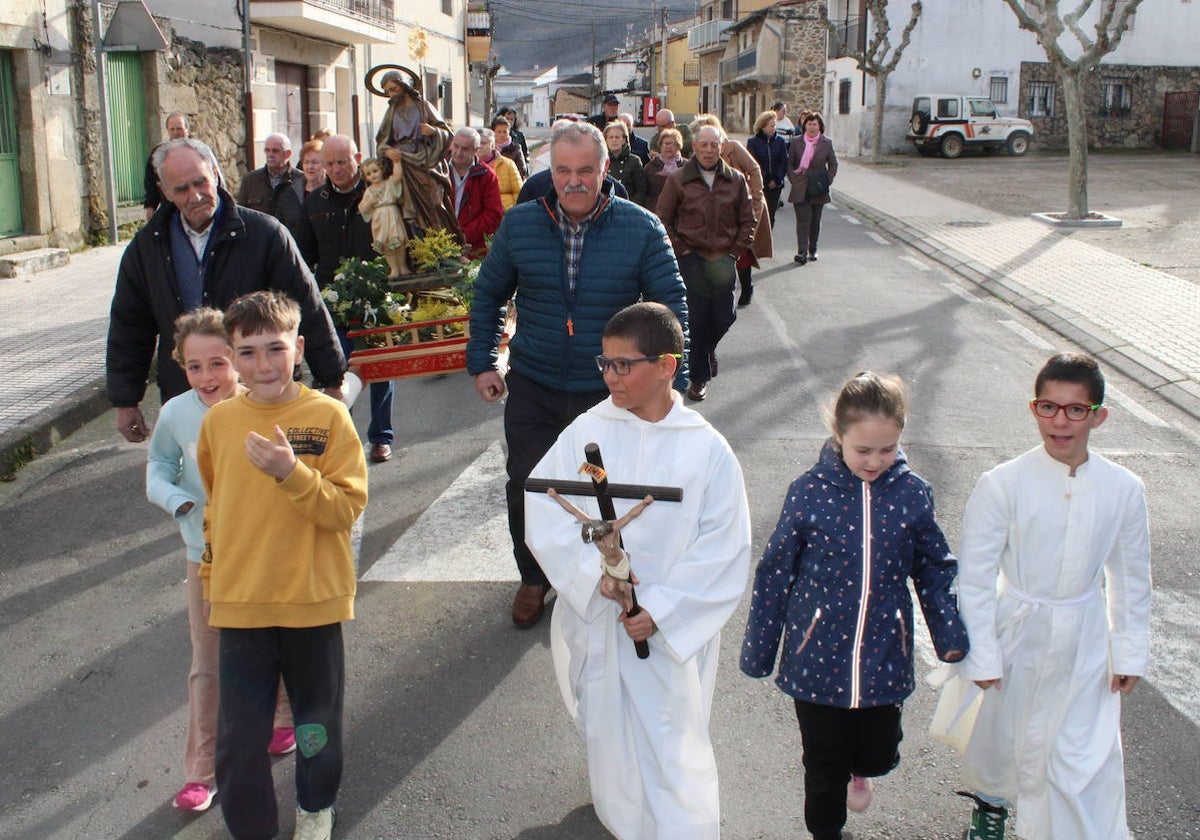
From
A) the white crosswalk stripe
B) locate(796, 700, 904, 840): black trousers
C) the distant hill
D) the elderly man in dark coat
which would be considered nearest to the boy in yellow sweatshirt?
the elderly man in dark coat

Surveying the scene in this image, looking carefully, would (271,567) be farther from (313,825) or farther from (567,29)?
(567,29)

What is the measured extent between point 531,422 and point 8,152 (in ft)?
37.9

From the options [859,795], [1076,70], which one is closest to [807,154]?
[1076,70]

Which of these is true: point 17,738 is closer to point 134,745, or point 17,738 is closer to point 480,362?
point 134,745

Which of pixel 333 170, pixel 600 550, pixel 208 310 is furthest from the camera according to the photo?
pixel 333 170

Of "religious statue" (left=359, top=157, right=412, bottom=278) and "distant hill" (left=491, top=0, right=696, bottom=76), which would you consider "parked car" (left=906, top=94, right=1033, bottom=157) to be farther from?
"distant hill" (left=491, top=0, right=696, bottom=76)

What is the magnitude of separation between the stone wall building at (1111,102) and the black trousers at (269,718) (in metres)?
40.2

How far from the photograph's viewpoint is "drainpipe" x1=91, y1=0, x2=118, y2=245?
1463 centimetres

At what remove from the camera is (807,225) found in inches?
579

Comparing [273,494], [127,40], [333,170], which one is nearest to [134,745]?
[273,494]

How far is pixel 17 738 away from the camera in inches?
156

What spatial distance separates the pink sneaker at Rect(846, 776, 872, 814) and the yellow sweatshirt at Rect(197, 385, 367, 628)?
1.52m

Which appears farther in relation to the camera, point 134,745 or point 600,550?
point 134,745

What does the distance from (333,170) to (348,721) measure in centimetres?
404
